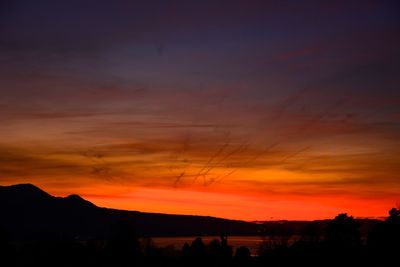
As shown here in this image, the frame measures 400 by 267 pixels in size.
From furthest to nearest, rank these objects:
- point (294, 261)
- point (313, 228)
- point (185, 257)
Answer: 1. point (313, 228)
2. point (185, 257)
3. point (294, 261)

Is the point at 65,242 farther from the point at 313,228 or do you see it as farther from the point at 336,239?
the point at 313,228

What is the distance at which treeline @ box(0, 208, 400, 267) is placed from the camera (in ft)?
243

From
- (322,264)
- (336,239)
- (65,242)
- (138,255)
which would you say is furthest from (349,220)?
(65,242)

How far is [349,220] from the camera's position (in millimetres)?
100000

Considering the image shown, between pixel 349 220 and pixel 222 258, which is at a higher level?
pixel 349 220

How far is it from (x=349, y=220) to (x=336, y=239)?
8775 mm

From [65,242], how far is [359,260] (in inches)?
1591

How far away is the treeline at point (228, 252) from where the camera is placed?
74.0m

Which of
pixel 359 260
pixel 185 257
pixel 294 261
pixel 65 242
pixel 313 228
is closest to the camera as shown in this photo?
pixel 359 260

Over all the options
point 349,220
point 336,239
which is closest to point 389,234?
point 336,239

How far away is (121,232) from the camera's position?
100250 millimetres

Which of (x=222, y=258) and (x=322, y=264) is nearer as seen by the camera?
(x=322, y=264)

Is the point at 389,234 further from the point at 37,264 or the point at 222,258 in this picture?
the point at 37,264

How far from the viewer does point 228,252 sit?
102875 millimetres
